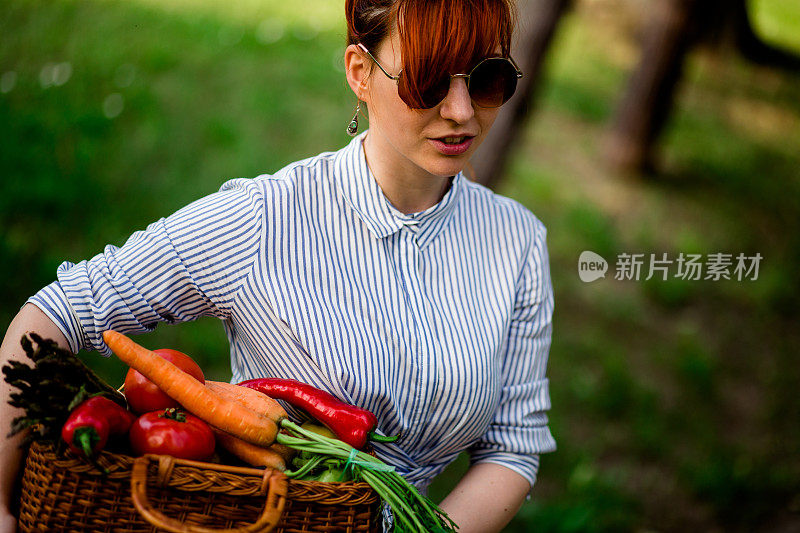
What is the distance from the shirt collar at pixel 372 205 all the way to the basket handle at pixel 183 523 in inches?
32.0

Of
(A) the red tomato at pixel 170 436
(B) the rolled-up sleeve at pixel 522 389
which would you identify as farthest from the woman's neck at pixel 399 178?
(A) the red tomato at pixel 170 436

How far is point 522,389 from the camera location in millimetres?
2271

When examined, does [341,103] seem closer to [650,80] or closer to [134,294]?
[650,80]

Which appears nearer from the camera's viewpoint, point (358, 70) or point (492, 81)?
point (492, 81)

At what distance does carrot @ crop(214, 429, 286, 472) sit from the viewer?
1677 millimetres

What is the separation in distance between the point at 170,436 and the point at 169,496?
0.12 meters

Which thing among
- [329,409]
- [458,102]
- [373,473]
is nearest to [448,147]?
[458,102]

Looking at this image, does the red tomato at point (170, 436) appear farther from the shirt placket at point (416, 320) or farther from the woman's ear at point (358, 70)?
the woman's ear at point (358, 70)

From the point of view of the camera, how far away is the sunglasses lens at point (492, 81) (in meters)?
1.88

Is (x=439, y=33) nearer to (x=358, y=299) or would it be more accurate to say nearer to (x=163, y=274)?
(x=358, y=299)

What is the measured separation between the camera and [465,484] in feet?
7.22

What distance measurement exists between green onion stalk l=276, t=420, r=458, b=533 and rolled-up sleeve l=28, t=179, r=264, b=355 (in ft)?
1.51

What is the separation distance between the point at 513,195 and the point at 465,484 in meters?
4.29

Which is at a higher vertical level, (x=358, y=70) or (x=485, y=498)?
(x=358, y=70)
